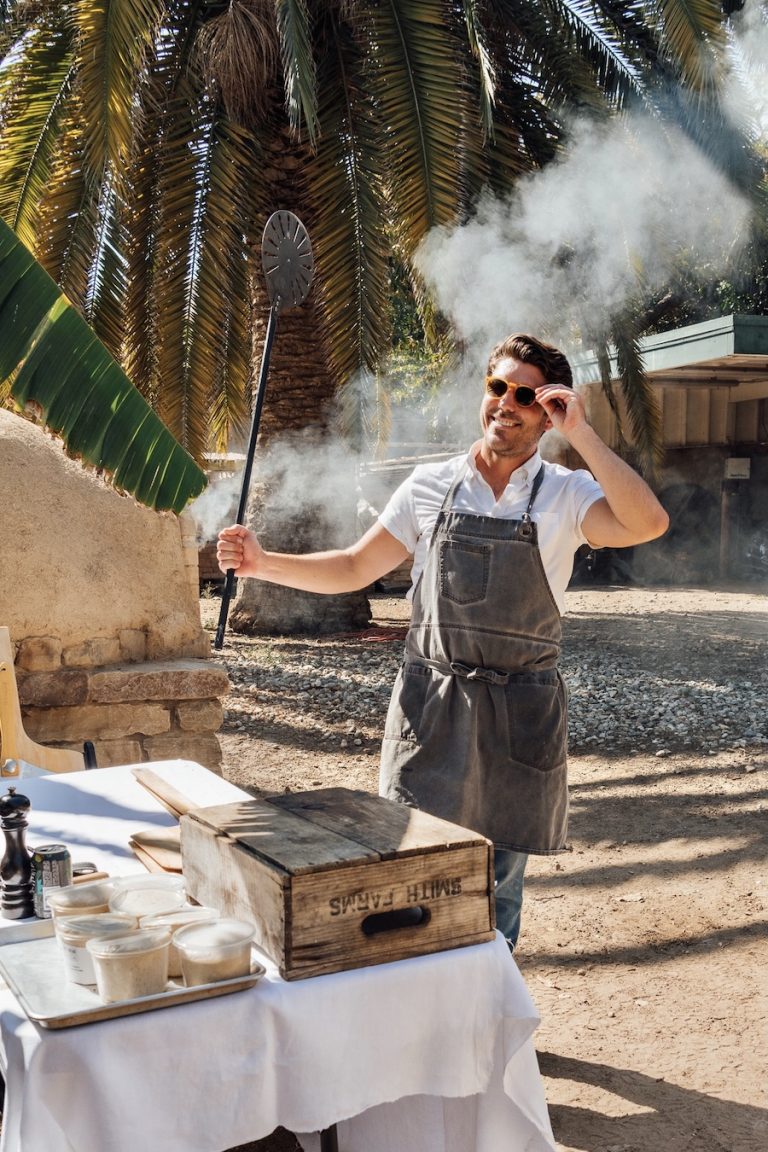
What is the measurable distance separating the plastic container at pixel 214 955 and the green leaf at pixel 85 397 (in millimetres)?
1077

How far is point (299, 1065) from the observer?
1.58 m

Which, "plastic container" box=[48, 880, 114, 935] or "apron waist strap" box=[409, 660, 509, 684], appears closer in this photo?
"plastic container" box=[48, 880, 114, 935]

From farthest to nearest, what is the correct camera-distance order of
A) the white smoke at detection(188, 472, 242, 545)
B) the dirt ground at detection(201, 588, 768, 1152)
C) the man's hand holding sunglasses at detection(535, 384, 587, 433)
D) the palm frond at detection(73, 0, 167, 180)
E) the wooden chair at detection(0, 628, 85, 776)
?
1. the white smoke at detection(188, 472, 242, 545)
2. the palm frond at detection(73, 0, 167, 180)
3. the wooden chair at detection(0, 628, 85, 776)
4. the dirt ground at detection(201, 588, 768, 1152)
5. the man's hand holding sunglasses at detection(535, 384, 587, 433)

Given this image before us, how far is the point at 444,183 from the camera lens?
6938 millimetres

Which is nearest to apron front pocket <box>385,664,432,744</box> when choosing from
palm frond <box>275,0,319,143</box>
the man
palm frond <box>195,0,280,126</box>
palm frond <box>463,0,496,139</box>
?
the man

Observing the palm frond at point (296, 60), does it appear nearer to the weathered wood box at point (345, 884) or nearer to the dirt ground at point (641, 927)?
the dirt ground at point (641, 927)

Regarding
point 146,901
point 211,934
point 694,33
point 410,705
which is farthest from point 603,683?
point 211,934

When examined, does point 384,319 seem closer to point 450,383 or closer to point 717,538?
point 450,383

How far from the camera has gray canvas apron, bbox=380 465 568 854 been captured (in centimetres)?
244

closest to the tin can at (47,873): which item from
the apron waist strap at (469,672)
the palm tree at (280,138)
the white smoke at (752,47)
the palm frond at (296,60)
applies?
the apron waist strap at (469,672)

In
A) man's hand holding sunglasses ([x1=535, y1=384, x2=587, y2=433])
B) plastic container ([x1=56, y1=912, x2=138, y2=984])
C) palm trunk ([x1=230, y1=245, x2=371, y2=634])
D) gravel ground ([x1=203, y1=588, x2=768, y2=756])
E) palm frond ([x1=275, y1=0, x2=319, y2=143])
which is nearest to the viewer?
plastic container ([x1=56, y1=912, x2=138, y2=984])

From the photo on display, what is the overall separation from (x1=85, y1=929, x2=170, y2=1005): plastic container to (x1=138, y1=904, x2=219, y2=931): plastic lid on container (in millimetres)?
97

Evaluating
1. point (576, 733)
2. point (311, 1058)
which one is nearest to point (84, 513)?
point (311, 1058)

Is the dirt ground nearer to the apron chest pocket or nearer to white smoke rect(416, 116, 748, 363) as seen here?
the apron chest pocket
